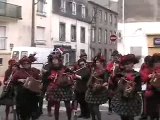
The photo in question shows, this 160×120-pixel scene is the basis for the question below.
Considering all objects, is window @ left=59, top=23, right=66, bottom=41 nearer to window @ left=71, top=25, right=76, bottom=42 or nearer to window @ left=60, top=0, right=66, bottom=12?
window @ left=60, top=0, right=66, bottom=12

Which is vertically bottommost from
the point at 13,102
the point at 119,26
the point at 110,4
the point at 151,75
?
the point at 13,102

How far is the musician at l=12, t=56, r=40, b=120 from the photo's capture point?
9742 mm

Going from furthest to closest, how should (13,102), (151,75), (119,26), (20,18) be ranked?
(20,18) < (119,26) < (13,102) < (151,75)

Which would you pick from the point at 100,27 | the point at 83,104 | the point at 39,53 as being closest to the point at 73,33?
the point at 100,27

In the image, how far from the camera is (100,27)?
5472cm

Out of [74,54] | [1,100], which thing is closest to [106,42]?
[74,54]

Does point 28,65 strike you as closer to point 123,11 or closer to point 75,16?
point 123,11

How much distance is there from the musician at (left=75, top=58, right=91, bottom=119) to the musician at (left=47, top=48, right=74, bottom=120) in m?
0.82

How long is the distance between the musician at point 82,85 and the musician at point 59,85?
815 mm

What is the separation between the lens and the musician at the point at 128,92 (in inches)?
320

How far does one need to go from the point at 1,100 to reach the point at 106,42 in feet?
153

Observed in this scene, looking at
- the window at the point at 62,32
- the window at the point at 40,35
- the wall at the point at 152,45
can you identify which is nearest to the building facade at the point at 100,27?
the window at the point at 62,32

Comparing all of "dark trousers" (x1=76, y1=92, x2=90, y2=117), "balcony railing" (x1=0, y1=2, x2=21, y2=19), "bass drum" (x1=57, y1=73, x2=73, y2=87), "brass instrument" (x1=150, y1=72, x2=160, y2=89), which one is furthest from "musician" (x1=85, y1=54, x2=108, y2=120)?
"balcony railing" (x1=0, y1=2, x2=21, y2=19)

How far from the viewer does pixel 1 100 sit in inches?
440
